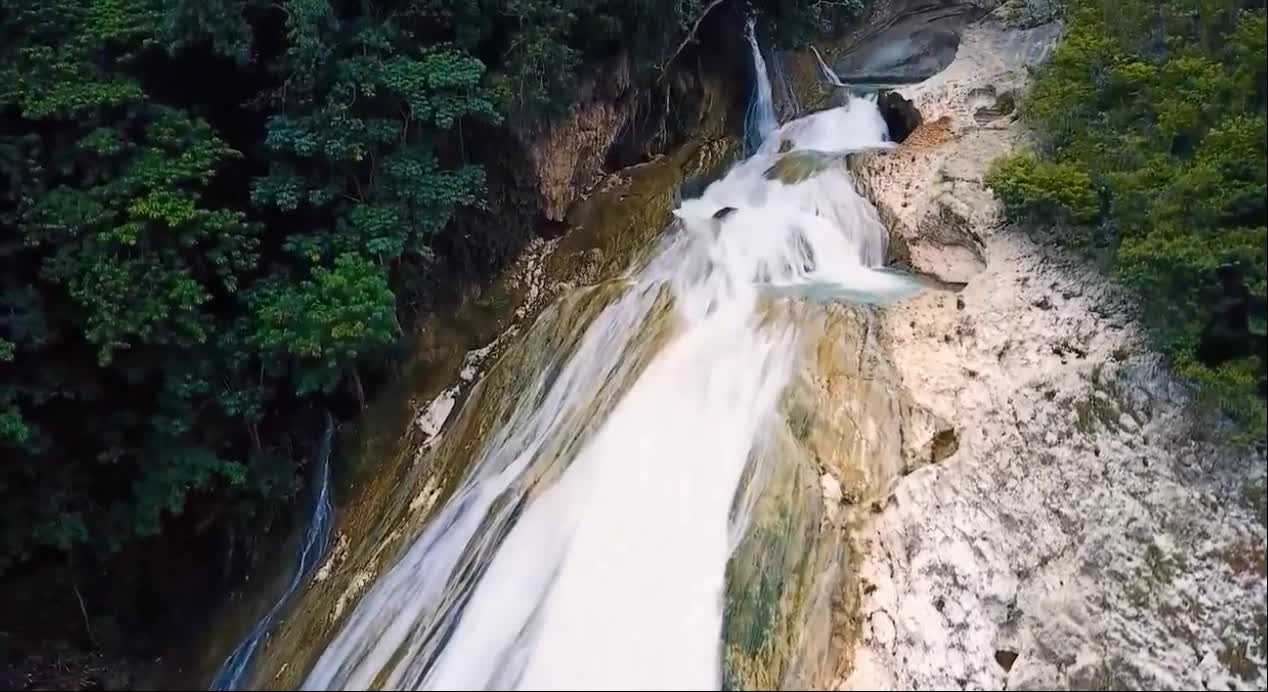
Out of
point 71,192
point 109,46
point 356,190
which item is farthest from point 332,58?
point 71,192

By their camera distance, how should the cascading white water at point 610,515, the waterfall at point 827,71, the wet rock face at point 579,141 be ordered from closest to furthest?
the cascading white water at point 610,515
the wet rock face at point 579,141
the waterfall at point 827,71

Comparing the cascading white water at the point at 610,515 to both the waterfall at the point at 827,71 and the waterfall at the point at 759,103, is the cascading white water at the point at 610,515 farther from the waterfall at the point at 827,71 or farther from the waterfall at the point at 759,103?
the waterfall at the point at 827,71

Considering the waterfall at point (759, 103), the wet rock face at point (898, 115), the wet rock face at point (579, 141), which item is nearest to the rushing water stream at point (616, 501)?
the wet rock face at point (579, 141)

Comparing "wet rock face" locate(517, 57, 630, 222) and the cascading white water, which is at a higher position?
"wet rock face" locate(517, 57, 630, 222)

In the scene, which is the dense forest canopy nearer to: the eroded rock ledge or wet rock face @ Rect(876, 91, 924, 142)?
the eroded rock ledge

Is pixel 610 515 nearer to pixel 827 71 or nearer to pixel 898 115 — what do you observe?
pixel 898 115

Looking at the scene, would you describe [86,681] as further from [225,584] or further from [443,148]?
[443,148]

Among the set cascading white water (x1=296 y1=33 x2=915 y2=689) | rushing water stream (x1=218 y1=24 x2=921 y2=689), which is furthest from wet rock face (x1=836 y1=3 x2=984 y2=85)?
cascading white water (x1=296 y1=33 x2=915 y2=689)

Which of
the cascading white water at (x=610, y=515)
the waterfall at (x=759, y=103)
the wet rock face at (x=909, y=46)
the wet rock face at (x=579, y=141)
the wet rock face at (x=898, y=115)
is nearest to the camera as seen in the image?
the cascading white water at (x=610, y=515)
